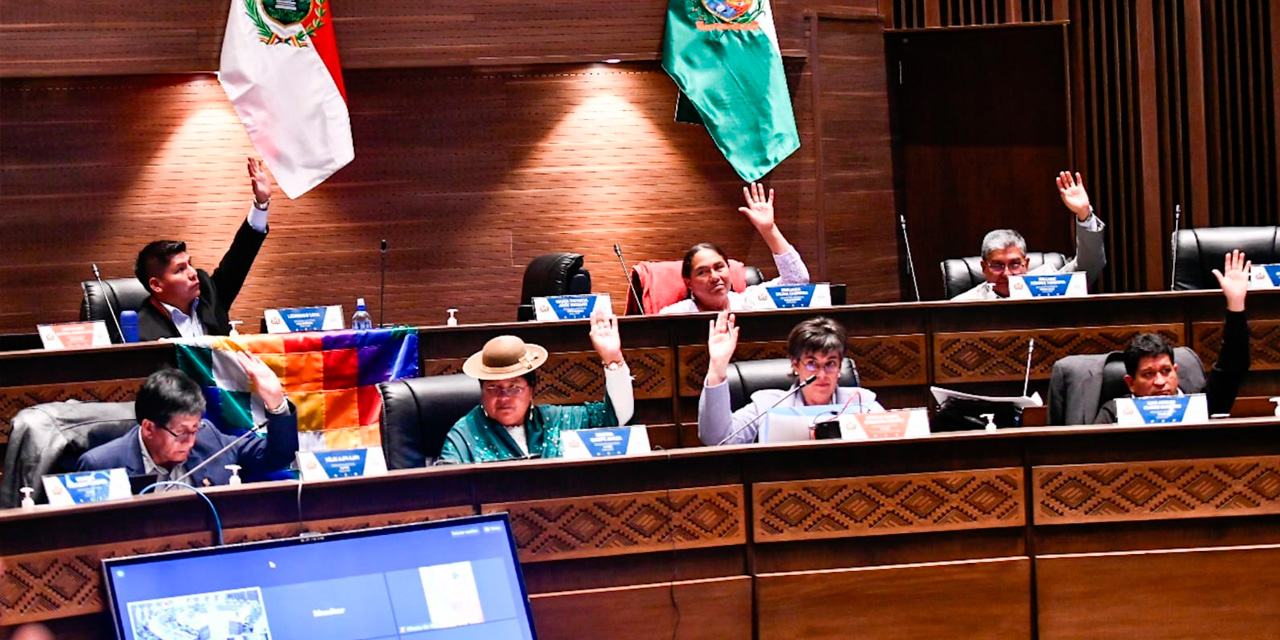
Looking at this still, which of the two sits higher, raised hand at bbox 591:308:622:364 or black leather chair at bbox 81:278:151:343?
black leather chair at bbox 81:278:151:343

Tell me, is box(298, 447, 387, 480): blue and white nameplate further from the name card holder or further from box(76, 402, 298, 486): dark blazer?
the name card holder

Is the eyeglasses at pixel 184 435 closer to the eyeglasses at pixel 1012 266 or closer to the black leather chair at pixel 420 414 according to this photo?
the black leather chair at pixel 420 414

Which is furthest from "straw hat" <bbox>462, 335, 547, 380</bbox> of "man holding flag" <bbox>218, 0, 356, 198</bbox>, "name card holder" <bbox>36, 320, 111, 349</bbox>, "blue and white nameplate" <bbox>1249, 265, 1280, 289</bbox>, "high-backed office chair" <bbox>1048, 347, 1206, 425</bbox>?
"man holding flag" <bbox>218, 0, 356, 198</bbox>

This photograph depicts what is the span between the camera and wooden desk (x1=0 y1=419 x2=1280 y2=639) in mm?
3484

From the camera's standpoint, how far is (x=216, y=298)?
5.79 meters

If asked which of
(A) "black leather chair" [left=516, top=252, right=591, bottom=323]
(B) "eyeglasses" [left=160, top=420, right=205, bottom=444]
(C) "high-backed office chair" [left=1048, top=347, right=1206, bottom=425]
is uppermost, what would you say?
(A) "black leather chair" [left=516, top=252, right=591, bottom=323]

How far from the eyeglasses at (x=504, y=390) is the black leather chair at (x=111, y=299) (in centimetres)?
225

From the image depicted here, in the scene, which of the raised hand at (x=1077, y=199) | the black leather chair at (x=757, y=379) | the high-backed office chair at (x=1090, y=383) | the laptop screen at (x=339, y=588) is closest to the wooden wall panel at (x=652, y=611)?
the laptop screen at (x=339, y=588)

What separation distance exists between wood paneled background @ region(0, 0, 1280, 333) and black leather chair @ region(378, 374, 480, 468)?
10.9 ft

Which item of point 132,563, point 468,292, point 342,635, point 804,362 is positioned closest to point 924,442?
point 804,362

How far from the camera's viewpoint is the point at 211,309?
5730mm

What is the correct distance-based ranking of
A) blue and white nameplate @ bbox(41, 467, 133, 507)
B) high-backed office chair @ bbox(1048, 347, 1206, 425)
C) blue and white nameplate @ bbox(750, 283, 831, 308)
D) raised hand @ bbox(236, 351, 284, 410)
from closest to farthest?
blue and white nameplate @ bbox(41, 467, 133, 507) → raised hand @ bbox(236, 351, 284, 410) → high-backed office chair @ bbox(1048, 347, 1206, 425) → blue and white nameplate @ bbox(750, 283, 831, 308)

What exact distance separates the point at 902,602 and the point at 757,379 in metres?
1.45

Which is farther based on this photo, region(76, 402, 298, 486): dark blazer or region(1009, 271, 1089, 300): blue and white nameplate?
region(1009, 271, 1089, 300): blue and white nameplate
